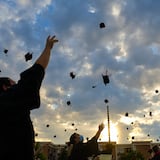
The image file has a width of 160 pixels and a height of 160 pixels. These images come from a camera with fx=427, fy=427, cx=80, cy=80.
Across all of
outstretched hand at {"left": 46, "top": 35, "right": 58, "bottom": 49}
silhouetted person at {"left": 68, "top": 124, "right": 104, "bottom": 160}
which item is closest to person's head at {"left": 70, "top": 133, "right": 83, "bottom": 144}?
silhouetted person at {"left": 68, "top": 124, "right": 104, "bottom": 160}

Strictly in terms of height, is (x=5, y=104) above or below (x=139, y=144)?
below

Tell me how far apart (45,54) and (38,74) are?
0.28 m

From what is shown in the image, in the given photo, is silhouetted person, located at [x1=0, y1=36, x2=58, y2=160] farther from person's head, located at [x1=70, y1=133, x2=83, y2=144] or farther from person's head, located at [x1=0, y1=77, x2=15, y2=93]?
person's head, located at [x1=70, y1=133, x2=83, y2=144]

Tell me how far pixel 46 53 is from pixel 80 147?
15.6 ft

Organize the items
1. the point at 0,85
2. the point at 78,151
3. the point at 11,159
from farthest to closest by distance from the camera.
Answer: the point at 78,151, the point at 0,85, the point at 11,159

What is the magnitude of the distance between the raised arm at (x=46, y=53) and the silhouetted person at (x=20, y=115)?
0.28 feet

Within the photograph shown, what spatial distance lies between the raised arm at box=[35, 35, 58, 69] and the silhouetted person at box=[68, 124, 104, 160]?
447 cm

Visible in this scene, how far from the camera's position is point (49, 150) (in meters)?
109

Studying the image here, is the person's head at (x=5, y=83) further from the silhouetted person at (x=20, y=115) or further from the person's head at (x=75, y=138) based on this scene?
the person's head at (x=75, y=138)

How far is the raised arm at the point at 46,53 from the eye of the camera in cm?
338

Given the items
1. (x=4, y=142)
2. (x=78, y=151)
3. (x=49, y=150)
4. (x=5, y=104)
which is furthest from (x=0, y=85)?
(x=49, y=150)

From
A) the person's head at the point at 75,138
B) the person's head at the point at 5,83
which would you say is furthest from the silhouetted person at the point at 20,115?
the person's head at the point at 75,138

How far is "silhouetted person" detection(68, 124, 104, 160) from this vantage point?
7.97 m

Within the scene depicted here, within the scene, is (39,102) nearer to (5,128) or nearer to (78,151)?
(5,128)
